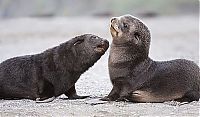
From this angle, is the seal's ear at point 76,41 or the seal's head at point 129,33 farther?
the seal's ear at point 76,41

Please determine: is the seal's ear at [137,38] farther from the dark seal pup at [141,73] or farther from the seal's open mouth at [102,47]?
the seal's open mouth at [102,47]

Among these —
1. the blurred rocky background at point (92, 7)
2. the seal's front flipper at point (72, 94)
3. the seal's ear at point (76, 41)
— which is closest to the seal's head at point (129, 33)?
the seal's ear at point (76, 41)

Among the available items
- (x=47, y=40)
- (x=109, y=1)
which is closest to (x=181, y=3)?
(x=109, y=1)

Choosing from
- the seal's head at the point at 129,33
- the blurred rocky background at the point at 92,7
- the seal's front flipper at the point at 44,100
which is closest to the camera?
the seal's head at the point at 129,33

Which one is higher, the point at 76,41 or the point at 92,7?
the point at 76,41

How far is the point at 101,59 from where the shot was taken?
16906mm

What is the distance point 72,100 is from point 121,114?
4.83ft

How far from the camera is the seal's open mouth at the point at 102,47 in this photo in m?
9.90

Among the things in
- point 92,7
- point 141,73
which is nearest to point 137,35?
point 141,73

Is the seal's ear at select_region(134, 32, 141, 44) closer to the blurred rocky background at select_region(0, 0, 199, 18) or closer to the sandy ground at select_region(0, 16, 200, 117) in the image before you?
the sandy ground at select_region(0, 16, 200, 117)

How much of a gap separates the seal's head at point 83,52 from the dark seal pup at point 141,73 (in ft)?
1.49

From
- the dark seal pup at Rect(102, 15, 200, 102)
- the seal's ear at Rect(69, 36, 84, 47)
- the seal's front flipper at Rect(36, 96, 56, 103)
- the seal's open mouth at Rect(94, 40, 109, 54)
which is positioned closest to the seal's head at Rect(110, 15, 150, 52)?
the dark seal pup at Rect(102, 15, 200, 102)

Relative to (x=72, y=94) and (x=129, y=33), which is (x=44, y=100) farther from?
(x=129, y=33)

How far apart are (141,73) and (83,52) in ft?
3.51
